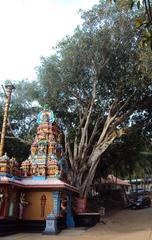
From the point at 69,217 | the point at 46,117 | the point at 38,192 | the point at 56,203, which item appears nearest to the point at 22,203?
the point at 38,192

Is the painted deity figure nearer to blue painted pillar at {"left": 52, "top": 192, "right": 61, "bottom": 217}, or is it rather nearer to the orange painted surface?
the orange painted surface

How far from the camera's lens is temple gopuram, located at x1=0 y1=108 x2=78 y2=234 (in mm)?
16500

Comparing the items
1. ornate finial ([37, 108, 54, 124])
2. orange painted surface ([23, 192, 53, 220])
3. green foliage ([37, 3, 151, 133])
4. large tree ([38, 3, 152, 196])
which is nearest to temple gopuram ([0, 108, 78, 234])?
orange painted surface ([23, 192, 53, 220])

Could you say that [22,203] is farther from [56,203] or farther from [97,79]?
[97,79]

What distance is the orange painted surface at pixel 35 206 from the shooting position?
693 inches

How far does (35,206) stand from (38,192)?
76cm

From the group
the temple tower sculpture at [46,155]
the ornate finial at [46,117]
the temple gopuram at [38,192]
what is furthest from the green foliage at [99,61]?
the temple gopuram at [38,192]

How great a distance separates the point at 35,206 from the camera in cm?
1786

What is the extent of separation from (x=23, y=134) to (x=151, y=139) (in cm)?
1145

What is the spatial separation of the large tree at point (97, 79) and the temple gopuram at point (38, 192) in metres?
3.52

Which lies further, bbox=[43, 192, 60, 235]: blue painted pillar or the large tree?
the large tree

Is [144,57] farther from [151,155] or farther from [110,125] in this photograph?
[151,155]

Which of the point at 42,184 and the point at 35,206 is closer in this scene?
the point at 42,184

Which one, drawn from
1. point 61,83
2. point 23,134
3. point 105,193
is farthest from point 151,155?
point 61,83
